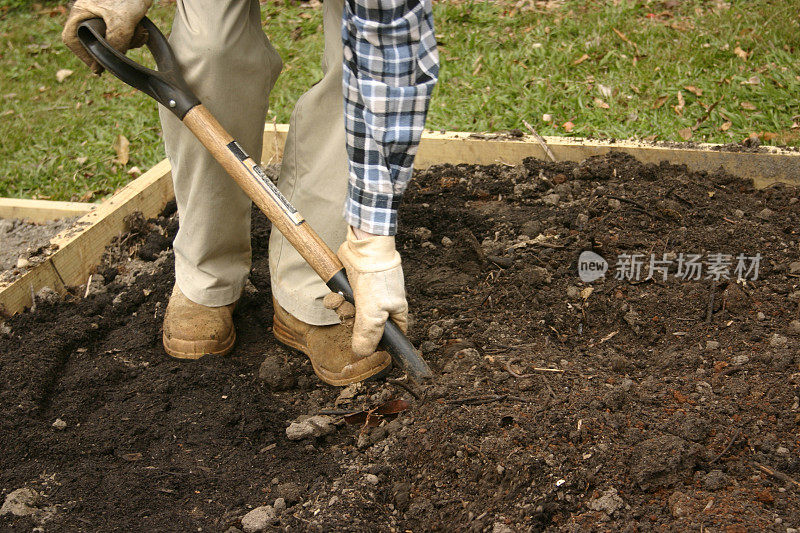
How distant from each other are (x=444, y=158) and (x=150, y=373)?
73.3 inches

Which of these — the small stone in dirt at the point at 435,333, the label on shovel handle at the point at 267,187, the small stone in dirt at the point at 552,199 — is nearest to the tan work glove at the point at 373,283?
the label on shovel handle at the point at 267,187

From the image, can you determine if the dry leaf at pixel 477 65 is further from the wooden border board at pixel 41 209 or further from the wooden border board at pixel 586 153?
the wooden border board at pixel 41 209

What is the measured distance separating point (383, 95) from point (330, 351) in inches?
41.2

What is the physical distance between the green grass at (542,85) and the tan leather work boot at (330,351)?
1.91m

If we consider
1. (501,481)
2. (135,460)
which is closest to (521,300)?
(501,481)

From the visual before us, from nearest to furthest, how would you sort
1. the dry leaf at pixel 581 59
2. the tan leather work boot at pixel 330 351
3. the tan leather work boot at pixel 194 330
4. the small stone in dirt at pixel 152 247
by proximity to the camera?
the tan leather work boot at pixel 330 351 → the tan leather work boot at pixel 194 330 → the small stone in dirt at pixel 152 247 → the dry leaf at pixel 581 59

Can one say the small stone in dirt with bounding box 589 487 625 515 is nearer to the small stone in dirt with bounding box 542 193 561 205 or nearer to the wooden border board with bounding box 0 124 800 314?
the small stone in dirt with bounding box 542 193 561 205

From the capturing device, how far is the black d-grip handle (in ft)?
7.79

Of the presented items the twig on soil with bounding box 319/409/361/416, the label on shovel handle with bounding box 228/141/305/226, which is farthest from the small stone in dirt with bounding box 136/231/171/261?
the twig on soil with bounding box 319/409/361/416

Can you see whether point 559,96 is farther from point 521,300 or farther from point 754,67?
point 521,300

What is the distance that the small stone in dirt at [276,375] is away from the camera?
265cm

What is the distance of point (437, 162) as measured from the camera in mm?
3854

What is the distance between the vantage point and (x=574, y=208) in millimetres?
3246

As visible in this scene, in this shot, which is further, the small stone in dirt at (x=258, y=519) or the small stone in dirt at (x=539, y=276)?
the small stone in dirt at (x=539, y=276)
